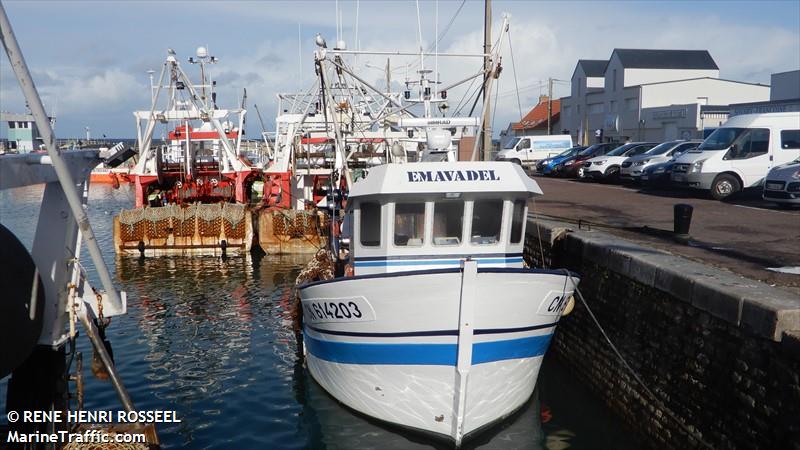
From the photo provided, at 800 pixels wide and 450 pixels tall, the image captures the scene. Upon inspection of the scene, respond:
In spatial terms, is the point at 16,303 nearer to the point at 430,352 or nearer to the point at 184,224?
the point at 430,352

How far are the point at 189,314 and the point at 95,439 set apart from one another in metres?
9.29

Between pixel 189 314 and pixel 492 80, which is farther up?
pixel 492 80

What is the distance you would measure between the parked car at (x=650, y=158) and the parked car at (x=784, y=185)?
7.49 metres

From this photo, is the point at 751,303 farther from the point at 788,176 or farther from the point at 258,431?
the point at 788,176

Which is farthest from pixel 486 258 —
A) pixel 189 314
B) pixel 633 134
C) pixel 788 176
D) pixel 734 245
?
pixel 633 134

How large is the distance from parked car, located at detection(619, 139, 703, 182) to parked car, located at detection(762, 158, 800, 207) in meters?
7.49

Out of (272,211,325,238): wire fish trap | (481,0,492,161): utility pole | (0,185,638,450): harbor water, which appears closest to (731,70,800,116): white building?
(481,0,492,161): utility pole

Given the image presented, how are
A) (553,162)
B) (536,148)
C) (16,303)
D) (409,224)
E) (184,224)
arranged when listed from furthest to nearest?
(536,148)
(553,162)
(184,224)
(409,224)
(16,303)

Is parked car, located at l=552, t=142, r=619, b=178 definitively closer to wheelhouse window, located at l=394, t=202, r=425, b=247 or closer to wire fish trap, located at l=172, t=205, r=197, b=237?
wire fish trap, located at l=172, t=205, r=197, b=237

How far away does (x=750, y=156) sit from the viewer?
18.5 metres

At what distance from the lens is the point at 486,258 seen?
358 inches

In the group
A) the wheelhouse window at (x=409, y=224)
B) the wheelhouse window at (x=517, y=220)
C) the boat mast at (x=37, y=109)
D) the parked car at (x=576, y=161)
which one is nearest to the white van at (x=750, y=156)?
the parked car at (x=576, y=161)

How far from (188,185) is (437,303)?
19385 mm

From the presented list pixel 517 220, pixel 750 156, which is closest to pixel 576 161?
pixel 750 156
